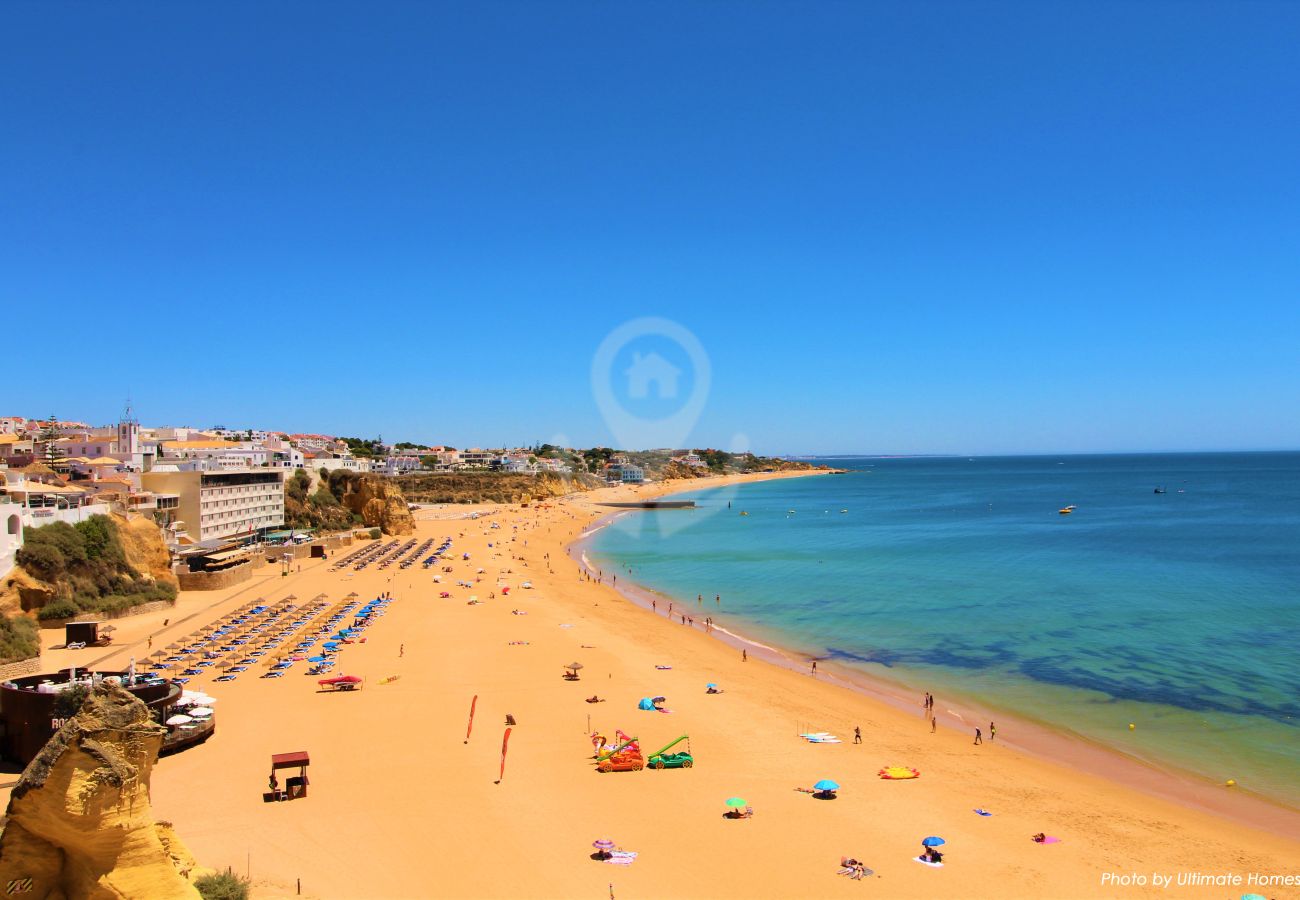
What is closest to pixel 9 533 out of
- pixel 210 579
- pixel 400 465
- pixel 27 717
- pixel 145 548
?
pixel 145 548

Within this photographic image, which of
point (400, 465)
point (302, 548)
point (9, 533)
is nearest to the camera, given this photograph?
point (9, 533)

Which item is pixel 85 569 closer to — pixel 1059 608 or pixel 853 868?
pixel 853 868

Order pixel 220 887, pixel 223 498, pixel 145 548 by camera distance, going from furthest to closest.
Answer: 1. pixel 223 498
2. pixel 145 548
3. pixel 220 887

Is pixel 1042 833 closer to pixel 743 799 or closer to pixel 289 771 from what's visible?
pixel 743 799

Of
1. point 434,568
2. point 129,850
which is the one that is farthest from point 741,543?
point 129,850

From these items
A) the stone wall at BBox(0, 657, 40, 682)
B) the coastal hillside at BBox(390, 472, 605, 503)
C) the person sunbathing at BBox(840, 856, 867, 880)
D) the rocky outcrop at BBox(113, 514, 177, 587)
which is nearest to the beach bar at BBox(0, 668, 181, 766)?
the stone wall at BBox(0, 657, 40, 682)

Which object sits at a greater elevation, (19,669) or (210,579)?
(210,579)

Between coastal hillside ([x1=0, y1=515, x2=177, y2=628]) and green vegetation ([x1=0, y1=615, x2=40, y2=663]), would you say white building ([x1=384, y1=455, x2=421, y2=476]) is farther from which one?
green vegetation ([x1=0, y1=615, x2=40, y2=663])
